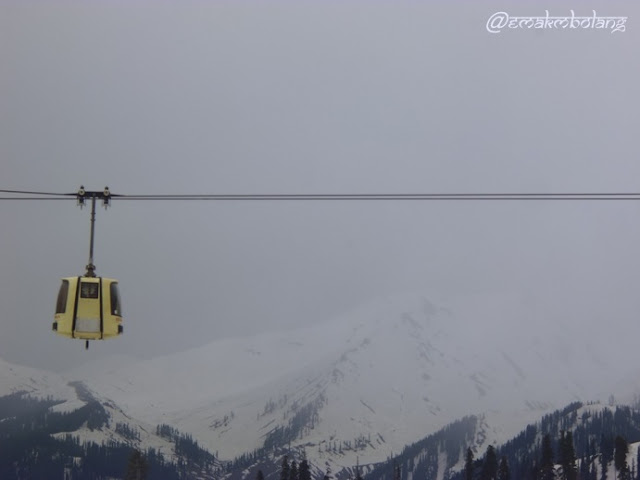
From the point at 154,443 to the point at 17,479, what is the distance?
2.93 meters

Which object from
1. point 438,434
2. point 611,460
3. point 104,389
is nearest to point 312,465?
point 438,434

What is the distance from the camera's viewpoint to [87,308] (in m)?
12.6

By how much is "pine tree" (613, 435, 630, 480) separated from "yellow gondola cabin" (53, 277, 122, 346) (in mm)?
12560

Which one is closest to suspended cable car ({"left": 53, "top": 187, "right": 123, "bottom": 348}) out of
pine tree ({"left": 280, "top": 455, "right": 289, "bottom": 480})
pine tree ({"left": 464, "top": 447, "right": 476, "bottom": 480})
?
pine tree ({"left": 280, "top": 455, "right": 289, "bottom": 480})

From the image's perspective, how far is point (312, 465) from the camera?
22547 mm

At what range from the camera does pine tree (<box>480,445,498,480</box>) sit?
22125 mm

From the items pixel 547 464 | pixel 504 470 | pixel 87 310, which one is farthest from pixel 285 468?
pixel 87 310

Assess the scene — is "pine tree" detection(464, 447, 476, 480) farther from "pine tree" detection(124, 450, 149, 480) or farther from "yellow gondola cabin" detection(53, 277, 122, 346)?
"yellow gondola cabin" detection(53, 277, 122, 346)

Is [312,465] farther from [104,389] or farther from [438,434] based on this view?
[104,389]

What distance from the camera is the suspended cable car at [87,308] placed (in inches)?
493

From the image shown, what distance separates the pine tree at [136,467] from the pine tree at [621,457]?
379 inches

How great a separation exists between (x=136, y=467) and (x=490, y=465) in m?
7.32

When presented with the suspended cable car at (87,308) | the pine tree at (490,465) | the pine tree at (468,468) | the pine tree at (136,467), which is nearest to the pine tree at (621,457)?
the pine tree at (490,465)

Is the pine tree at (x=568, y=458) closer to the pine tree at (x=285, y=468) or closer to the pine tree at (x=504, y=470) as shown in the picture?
the pine tree at (x=504, y=470)
